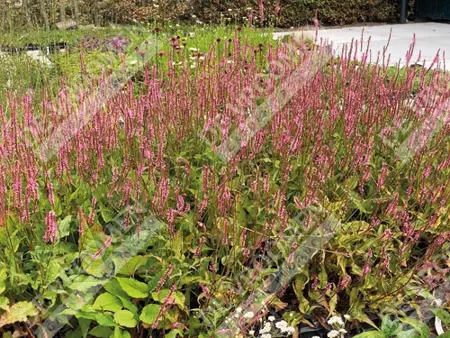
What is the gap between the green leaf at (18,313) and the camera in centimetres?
189

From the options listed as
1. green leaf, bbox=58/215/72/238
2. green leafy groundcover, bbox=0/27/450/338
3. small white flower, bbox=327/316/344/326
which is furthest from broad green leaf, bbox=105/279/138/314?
small white flower, bbox=327/316/344/326

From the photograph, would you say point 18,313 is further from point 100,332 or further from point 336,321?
point 336,321

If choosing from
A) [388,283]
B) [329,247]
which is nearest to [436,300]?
[388,283]

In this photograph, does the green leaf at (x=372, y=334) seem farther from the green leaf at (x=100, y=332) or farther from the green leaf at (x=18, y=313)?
the green leaf at (x=18, y=313)

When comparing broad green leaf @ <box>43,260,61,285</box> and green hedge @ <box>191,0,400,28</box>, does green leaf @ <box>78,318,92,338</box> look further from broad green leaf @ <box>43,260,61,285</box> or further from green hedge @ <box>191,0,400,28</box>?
green hedge @ <box>191,0,400,28</box>

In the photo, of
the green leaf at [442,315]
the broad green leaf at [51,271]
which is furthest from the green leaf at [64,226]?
the green leaf at [442,315]

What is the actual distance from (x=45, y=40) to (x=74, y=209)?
→ 412 cm

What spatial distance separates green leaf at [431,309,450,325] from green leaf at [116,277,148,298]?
1208 millimetres

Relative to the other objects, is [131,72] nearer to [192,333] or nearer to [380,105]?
[380,105]

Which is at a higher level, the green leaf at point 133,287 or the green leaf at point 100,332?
the green leaf at point 133,287

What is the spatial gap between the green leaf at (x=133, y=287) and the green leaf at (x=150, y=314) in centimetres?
5

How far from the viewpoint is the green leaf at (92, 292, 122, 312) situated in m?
1.98

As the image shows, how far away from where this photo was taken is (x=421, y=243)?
2756 millimetres

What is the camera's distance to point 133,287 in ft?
6.73
